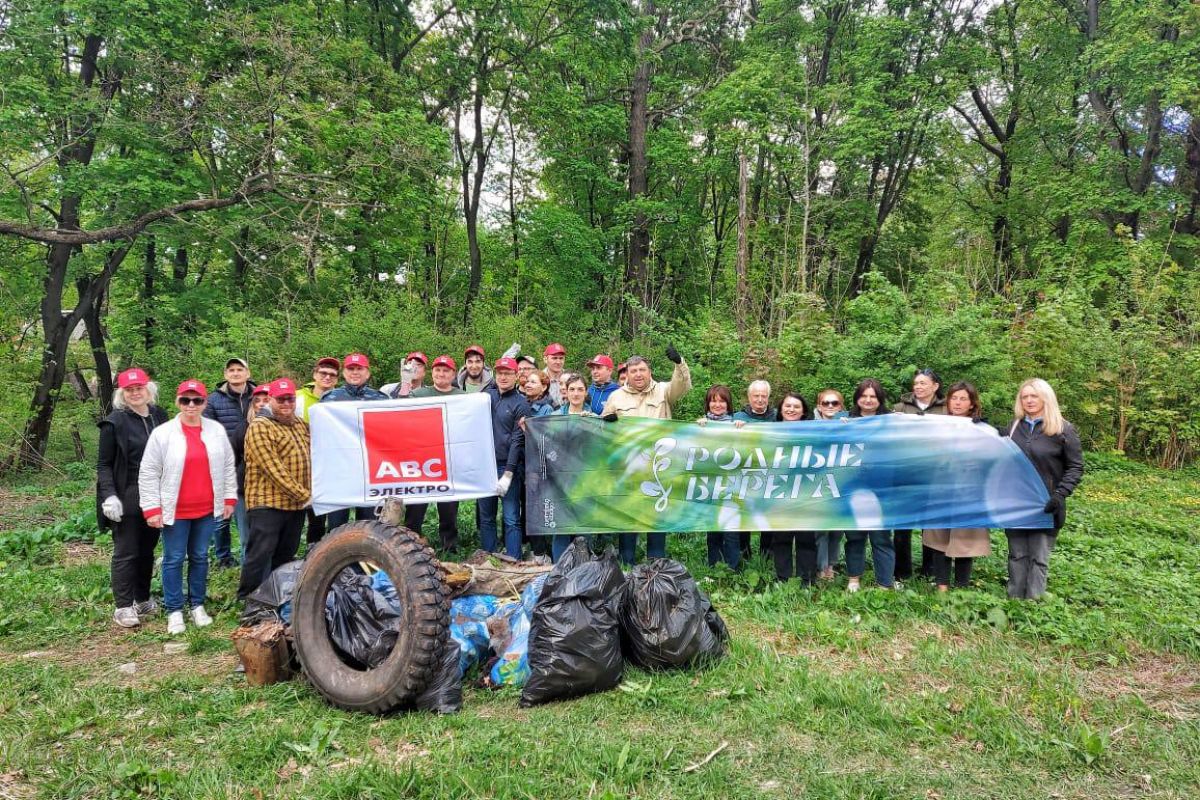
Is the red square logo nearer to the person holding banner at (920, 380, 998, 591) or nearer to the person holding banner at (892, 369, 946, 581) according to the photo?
the person holding banner at (892, 369, 946, 581)

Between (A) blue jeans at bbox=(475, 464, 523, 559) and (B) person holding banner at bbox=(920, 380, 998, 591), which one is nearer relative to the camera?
(B) person holding banner at bbox=(920, 380, 998, 591)

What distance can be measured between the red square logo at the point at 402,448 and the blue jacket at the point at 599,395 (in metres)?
1.64

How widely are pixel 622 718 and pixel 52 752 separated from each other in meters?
2.84

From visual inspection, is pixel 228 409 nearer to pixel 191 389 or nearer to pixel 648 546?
pixel 191 389

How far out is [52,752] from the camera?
3.09 meters

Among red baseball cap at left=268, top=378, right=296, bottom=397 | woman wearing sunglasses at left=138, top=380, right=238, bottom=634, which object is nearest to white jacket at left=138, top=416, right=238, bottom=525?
woman wearing sunglasses at left=138, top=380, right=238, bottom=634

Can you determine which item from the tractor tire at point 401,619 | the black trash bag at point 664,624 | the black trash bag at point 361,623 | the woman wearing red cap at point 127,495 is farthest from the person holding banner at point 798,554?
the woman wearing red cap at point 127,495

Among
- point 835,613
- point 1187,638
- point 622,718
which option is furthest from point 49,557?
point 1187,638

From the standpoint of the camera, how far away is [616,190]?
19.7 m

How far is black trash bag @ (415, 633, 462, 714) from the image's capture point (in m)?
3.44

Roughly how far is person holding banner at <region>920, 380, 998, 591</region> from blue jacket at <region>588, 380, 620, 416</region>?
9.90 feet

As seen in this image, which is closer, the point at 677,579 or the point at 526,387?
the point at 677,579

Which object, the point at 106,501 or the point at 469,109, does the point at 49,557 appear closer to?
the point at 106,501

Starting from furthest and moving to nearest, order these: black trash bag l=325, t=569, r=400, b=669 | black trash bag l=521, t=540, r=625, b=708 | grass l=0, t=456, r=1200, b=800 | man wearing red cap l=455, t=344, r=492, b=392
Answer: man wearing red cap l=455, t=344, r=492, b=392 < black trash bag l=325, t=569, r=400, b=669 < black trash bag l=521, t=540, r=625, b=708 < grass l=0, t=456, r=1200, b=800
